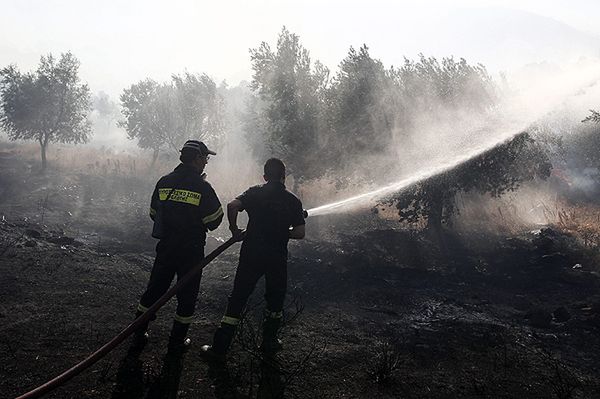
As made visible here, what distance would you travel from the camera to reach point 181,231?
4.29 meters

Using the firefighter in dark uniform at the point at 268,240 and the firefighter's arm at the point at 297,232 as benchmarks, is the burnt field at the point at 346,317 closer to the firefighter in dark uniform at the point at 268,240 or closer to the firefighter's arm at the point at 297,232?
the firefighter in dark uniform at the point at 268,240

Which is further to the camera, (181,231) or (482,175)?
(482,175)

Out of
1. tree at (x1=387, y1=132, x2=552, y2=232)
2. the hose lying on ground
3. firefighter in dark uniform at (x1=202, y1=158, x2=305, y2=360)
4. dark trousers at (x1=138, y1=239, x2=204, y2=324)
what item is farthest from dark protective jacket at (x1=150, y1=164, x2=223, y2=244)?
tree at (x1=387, y1=132, x2=552, y2=232)

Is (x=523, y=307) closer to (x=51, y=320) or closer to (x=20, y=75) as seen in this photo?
(x=51, y=320)

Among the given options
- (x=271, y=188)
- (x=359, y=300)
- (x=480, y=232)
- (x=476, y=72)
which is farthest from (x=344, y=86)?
(x=271, y=188)

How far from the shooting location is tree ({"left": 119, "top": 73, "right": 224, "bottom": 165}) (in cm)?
2498

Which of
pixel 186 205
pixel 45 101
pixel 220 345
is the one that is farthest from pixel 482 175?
pixel 45 101

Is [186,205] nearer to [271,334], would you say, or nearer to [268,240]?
[268,240]

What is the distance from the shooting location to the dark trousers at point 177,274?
4.20m

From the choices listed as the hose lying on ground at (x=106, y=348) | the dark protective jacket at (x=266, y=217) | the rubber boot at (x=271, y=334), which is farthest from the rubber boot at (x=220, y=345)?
the dark protective jacket at (x=266, y=217)

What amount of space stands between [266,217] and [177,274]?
1.21 metres

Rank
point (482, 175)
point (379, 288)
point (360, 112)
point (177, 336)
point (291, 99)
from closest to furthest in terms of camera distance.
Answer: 1. point (177, 336)
2. point (379, 288)
3. point (482, 175)
4. point (360, 112)
5. point (291, 99)

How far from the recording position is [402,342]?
496 cm

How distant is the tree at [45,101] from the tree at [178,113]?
13.7 feet
